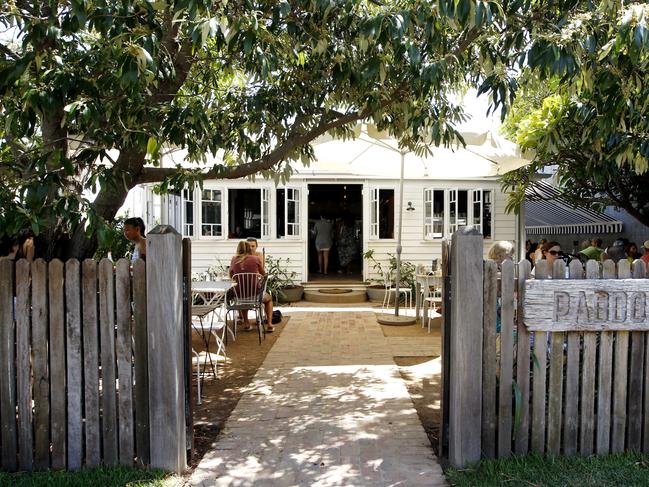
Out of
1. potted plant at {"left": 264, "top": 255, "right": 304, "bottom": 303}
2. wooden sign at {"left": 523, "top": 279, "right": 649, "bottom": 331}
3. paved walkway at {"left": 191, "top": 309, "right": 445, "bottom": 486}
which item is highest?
wooden sign at {"left": 523, "top": 279, "right": 649, "bottom": 331}

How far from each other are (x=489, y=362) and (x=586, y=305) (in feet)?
2.35

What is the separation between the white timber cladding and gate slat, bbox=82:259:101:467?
8798mm

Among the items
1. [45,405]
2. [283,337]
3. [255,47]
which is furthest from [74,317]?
[283,337]

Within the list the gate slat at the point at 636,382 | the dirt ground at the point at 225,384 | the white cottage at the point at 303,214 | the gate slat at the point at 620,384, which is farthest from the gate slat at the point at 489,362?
the white cottage at the point at 303,214

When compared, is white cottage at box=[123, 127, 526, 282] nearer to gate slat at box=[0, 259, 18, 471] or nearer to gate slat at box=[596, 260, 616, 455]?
gate slat at box=[0, 259, 18, 471]

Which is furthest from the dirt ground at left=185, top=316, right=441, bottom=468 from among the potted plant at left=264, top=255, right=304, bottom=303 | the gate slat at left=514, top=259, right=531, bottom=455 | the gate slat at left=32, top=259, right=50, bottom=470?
the potted plant at left=264, top=255, right=304, bottom=303

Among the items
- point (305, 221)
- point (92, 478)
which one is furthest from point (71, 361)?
point (305, 221)

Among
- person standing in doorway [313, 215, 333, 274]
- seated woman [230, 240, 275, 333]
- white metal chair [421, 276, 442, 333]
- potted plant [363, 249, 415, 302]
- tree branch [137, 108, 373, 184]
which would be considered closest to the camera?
tree branch [137, 108, 373, 184]

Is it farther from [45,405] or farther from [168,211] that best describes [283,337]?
[168,211]

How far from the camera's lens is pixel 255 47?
145 inches

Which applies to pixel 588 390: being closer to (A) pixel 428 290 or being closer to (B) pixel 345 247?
(A) pixel 428 290

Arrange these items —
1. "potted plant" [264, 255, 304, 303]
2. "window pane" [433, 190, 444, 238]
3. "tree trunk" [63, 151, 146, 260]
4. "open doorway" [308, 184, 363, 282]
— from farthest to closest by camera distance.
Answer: "open doorway" [308, 184, 363, 282]
"window pane" [433, 190, 444, 238]
"potted plant" [264, 255, 304, 303]
"tree trunk" [63, 151, 146, 260]

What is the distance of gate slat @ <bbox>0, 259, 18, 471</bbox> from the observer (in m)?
3.24

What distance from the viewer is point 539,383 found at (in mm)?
3334
